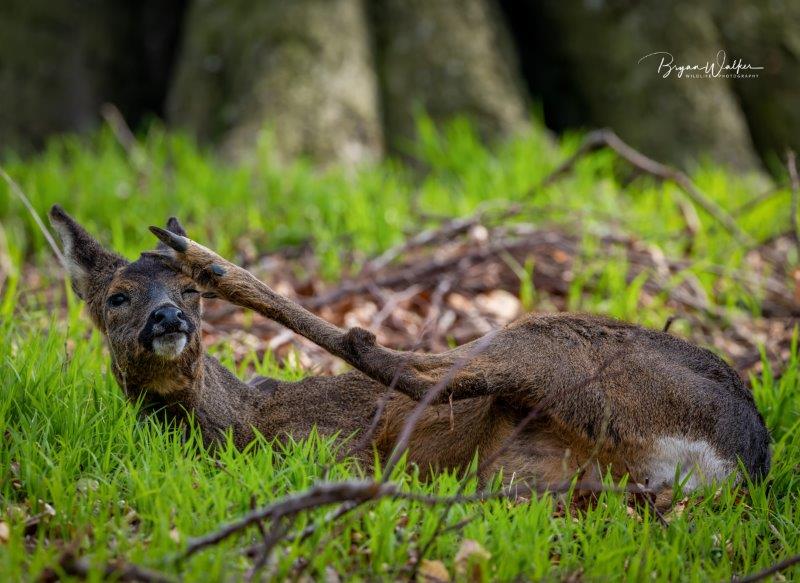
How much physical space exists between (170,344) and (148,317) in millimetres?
153

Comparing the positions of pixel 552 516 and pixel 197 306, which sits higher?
pixel 197 306

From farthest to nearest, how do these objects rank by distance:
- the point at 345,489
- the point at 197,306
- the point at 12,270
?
the point at 12,270 < the point at 197,306 < the point at 345,489

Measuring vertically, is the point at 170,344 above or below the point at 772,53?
below

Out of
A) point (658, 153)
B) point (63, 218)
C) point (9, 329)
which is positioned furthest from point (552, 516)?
point (658, 153)

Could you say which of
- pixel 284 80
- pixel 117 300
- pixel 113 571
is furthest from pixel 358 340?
pixel 284 80

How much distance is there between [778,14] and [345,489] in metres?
8.16

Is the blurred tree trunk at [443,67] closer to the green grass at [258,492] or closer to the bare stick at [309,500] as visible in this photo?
the green grass at [258,492]

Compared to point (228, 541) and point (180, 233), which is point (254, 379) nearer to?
point (180, 233)

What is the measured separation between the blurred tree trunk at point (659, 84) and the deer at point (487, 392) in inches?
211

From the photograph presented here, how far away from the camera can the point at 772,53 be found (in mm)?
9273

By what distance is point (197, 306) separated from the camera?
4059 mm

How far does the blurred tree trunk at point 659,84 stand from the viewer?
358 inches
